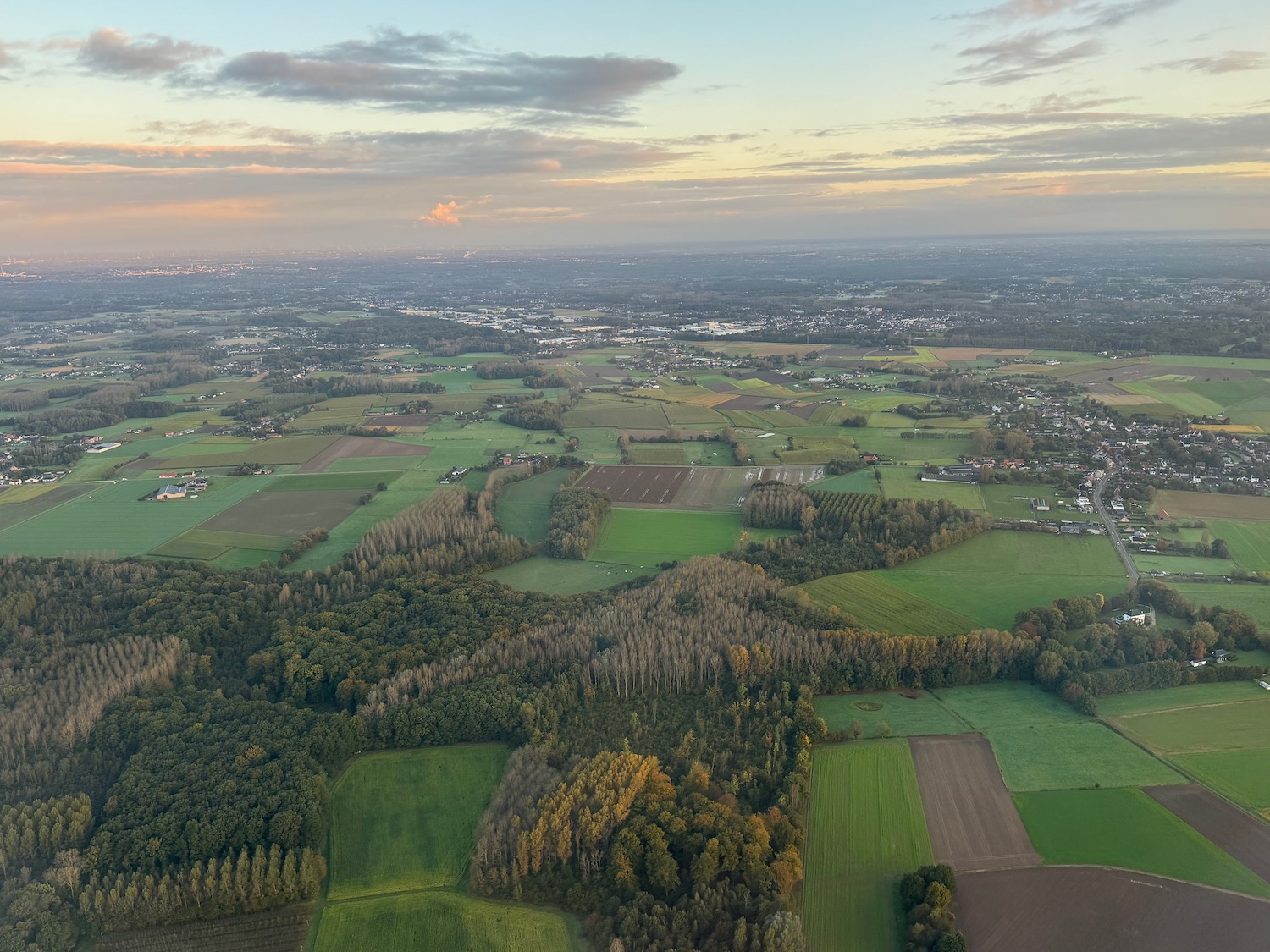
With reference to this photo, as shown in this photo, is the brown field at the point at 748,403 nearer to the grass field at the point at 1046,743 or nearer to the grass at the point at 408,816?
the grass field at the point at 1046,743

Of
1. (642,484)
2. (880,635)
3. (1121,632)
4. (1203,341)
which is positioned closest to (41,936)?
(880,635)

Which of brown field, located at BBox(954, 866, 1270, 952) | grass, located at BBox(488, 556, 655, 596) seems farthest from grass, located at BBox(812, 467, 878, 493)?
brown field, located at BBox(954, 866, 1270, 952)

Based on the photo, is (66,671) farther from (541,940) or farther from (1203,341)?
(1203,341)

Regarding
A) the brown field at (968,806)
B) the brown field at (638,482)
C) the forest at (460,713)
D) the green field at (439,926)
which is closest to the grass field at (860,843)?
the brown field at (968,806)

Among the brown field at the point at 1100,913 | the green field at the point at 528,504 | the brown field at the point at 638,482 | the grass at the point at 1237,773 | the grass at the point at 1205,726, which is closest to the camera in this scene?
the brown field at the point at 1100,913

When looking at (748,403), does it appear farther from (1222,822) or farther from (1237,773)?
(1222,822)

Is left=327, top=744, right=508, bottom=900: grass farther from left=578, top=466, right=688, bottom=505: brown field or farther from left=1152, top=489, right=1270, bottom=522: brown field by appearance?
left=1152, top=489, right=1270, bottom=522: brown field
